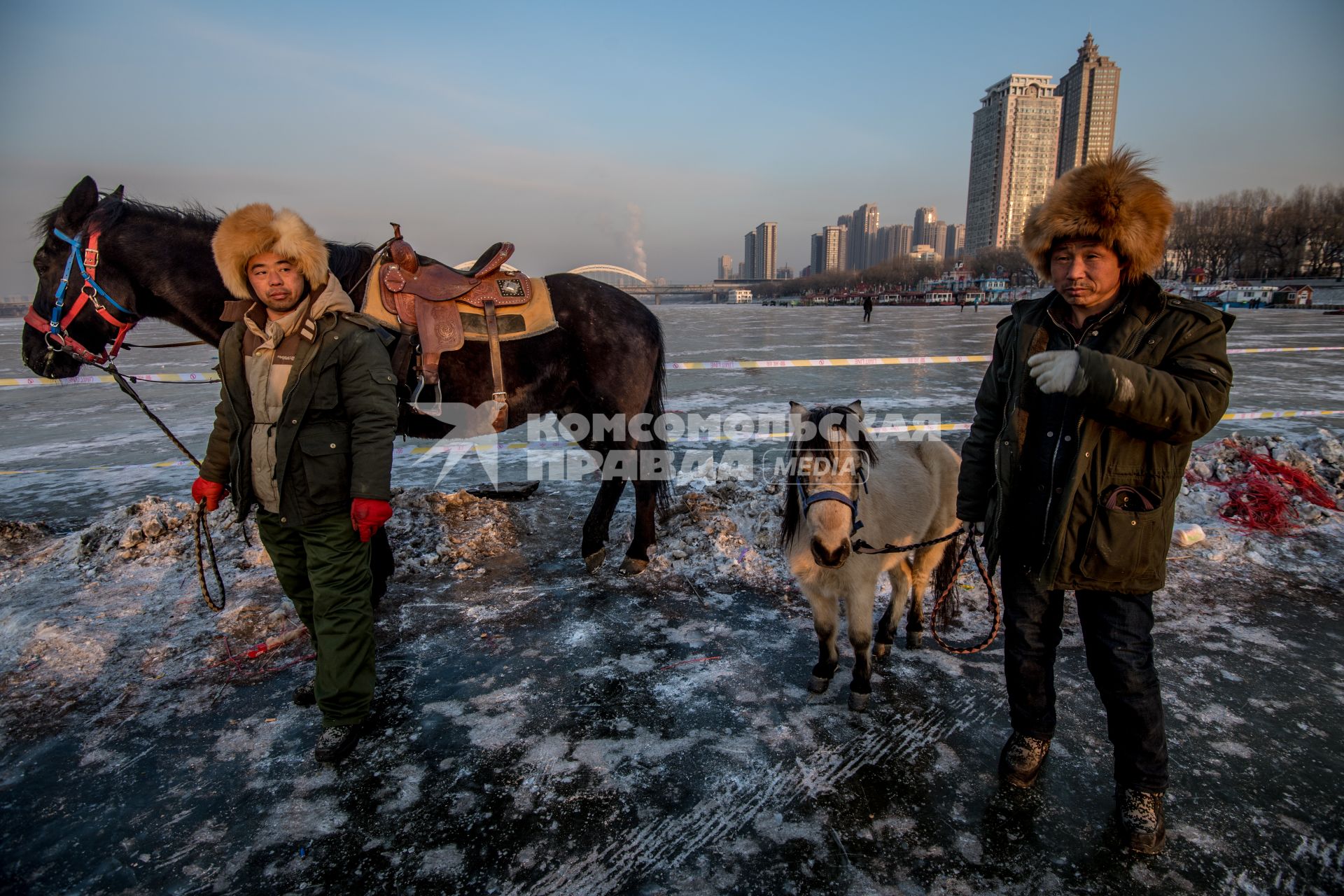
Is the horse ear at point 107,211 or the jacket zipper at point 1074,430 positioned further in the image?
the horse ear at point 107,211

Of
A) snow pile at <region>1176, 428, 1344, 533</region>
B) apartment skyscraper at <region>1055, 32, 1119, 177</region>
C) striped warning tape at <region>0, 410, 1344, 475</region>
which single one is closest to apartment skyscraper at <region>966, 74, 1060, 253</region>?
apartment skyscraper at <region>1055, 32, 1119, 177</region>

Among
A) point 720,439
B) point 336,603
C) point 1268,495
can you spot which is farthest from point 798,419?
point 720,439

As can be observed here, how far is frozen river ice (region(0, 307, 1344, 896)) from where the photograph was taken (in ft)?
6.89

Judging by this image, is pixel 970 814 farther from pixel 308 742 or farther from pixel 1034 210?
pixel 308 742

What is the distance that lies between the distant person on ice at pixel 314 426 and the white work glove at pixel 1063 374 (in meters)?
2.39

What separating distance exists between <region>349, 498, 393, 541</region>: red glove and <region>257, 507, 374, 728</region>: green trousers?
120mm

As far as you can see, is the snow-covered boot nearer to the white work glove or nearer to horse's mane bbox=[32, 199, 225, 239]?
the white work glove

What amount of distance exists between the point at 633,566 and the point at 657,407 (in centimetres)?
121

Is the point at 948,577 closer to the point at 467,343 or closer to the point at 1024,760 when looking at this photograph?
the point at 1024,760

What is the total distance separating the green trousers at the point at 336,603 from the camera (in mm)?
2604

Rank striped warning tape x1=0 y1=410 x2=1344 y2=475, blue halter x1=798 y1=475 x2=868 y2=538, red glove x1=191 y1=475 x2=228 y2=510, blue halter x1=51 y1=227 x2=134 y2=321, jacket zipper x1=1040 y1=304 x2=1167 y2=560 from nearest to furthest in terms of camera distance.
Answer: jacket zipper x1=1040 y1=304 x2=1167 y2=560
blue halter x1=798 y1=475 x2=868 y2=538
red glove x1=191 y1=475 x2=228 y2=510
blue halter x1=51 y1=227 x2=134 y2=321
striped warning tape x1=0 y1=410 x2=1344 y2=475

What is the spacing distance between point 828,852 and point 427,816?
1457 mm

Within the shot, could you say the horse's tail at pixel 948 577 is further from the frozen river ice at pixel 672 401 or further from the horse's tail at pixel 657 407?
the frozen river ice at pixel 672 401

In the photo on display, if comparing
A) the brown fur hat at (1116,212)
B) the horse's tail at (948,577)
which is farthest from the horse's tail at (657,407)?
the brown fur hat at (1116,212)
